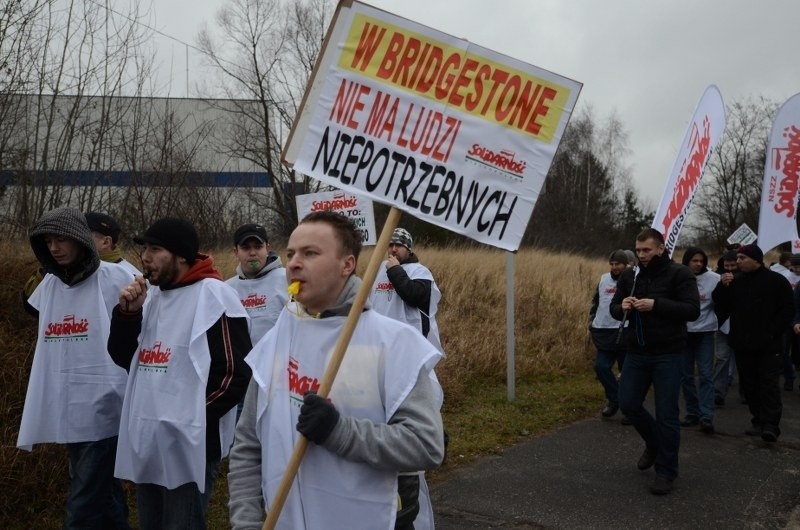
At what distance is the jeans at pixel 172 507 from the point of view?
11.8 feet

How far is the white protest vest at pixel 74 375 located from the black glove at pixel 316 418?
2.39 m

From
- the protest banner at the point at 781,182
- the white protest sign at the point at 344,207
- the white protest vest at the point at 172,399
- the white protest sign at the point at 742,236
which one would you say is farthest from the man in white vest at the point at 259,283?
the white protest sign at the point at 742,236

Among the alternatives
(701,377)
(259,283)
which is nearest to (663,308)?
(701,377)

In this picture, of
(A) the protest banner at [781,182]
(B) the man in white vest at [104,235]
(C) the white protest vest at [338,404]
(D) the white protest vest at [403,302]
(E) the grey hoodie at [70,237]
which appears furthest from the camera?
(A) the protest banner at [781,182]

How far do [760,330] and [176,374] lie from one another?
6341mm

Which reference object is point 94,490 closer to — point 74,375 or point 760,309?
→ point 74,375

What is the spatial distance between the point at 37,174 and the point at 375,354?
6.99m

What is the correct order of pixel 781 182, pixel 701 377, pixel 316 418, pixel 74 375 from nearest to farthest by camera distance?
1. pixel 316 418
2. pixel 74 375
3. pixel 701 377
4. pixel 781 182

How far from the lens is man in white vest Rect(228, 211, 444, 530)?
2355mm

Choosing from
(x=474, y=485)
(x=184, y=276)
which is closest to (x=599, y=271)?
(x=474, y=485)

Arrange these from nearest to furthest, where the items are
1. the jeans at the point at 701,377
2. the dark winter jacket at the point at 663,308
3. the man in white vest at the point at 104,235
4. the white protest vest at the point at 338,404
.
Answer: the white protest vest at the point at 338,404
the man in white vest at the point at 104,235
the dark winter jacket at the point at 663,308
the jeans at the point at 701,377

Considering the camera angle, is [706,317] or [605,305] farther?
[605,305]

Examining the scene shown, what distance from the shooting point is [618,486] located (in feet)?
20.6

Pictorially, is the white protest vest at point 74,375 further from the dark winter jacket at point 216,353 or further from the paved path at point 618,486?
the paved path at point 618,486
